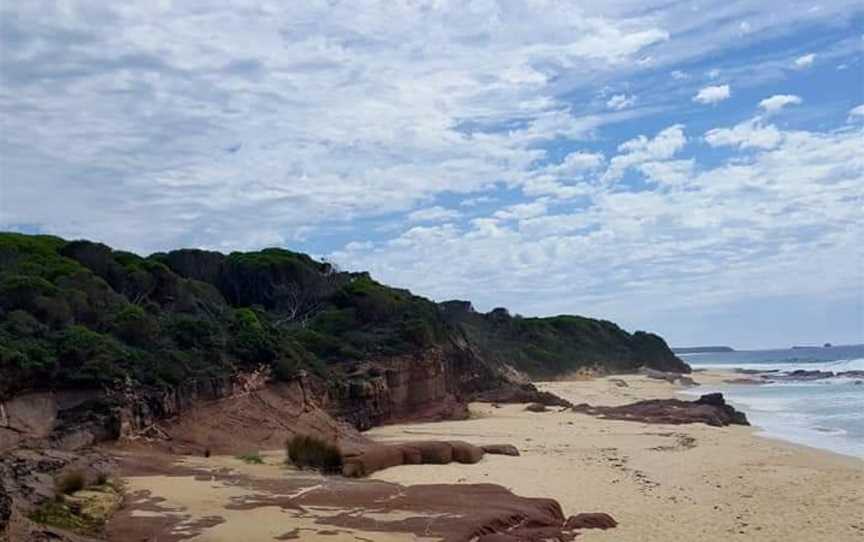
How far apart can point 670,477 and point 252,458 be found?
8995mm

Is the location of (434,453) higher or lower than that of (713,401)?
lower

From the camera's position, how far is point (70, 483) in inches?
505

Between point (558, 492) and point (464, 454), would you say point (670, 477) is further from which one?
point (464, 454)

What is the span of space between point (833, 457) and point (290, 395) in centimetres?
1421

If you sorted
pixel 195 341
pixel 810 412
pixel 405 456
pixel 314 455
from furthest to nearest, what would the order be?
1. pixel 810 412
2. pixel 195 341
3. pixel 405 456
4. pixel 314 455

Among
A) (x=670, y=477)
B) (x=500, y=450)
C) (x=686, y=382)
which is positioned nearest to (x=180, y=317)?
(x=500, y=450)

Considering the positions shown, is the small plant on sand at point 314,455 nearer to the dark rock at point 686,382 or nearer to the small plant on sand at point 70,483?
the small plant on sand at point 70,483

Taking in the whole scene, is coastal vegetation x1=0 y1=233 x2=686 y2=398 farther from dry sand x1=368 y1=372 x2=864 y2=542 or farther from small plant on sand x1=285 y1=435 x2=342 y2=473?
dry sand x1=368 y1=372 x2=864 y2=542

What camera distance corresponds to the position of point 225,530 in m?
11.3

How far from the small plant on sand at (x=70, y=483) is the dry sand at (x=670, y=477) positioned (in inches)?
244

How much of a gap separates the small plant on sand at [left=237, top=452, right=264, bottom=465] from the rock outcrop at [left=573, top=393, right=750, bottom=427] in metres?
→ 18.7

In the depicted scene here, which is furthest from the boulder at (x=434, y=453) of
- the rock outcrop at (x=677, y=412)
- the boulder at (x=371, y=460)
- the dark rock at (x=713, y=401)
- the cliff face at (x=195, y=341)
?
the dark rock at (x=713, y=401)

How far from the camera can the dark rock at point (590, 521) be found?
13833 millimetres

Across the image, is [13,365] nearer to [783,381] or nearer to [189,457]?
[189,457]
